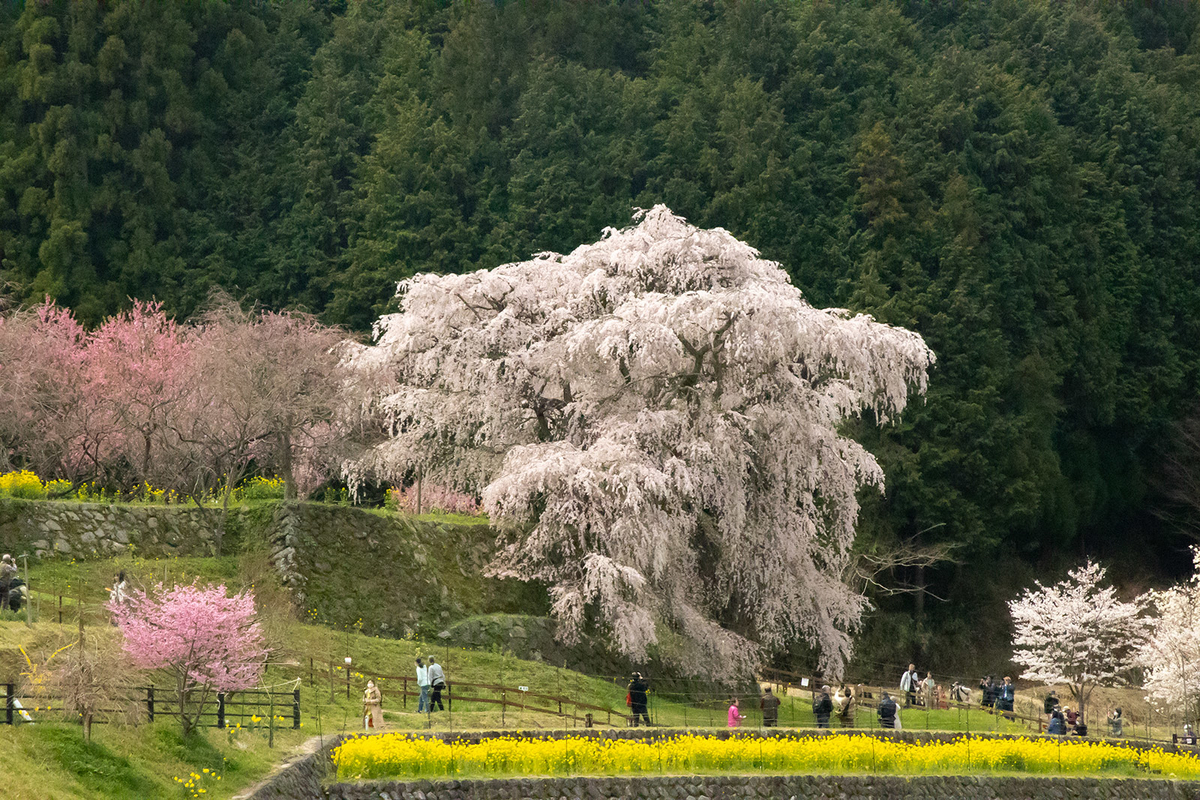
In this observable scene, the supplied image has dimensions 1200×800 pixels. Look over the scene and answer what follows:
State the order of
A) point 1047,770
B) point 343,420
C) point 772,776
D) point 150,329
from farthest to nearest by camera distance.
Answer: point 150,329, point 343,420, point 1047,770, point 772,776

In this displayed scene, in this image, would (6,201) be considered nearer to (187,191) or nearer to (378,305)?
(187,191)

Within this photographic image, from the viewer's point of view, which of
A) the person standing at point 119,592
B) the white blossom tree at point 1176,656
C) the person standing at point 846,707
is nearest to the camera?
the person standing at point 119,592

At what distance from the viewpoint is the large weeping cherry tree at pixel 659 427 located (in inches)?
1043

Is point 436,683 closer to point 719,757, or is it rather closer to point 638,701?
point 638,701

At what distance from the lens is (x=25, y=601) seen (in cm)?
2173

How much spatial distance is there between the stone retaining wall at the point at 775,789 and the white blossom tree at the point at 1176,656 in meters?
9.22

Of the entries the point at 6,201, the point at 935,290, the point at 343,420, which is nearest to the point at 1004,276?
the point at 935,290

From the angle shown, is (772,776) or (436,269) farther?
(436,269)

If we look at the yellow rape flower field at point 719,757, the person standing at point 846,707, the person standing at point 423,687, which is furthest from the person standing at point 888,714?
the person standing at point 423,687

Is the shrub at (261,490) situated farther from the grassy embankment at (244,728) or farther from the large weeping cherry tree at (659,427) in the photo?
the grassy embankment at (244,728)

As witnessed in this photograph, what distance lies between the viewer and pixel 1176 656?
34781 mm

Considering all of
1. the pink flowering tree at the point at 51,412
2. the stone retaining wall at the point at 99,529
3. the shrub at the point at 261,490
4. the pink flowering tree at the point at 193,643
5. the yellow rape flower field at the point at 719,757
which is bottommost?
the yellow rape flower field at the point at 719,757

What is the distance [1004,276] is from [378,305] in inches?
791

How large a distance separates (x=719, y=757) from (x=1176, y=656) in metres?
17.5
